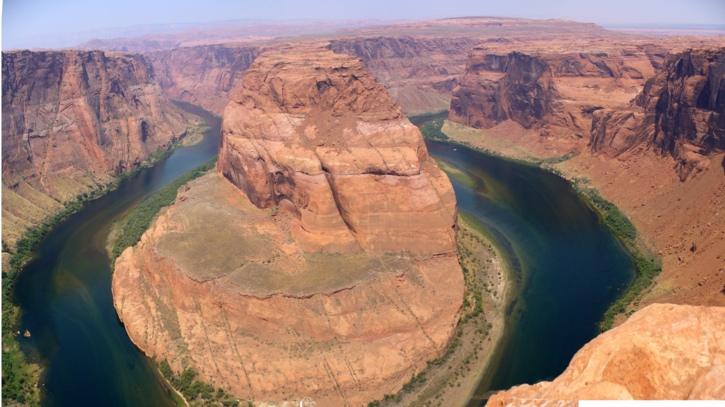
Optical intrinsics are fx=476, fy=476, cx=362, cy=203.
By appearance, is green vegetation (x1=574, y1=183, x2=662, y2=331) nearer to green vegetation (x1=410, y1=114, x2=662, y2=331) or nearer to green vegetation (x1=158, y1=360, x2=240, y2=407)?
green vegetation (x1=410, y1=114, x2=662, y2=331)

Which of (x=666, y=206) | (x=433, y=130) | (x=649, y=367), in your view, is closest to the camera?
(x=649, y=367)

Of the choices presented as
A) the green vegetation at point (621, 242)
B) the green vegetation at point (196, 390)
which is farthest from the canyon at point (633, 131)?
the green vegetation at point (196, 390)

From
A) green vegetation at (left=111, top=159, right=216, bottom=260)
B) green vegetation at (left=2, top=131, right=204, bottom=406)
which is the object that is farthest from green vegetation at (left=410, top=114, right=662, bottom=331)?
green vegetation at (left=111, top=159, right=216, bottom=260)

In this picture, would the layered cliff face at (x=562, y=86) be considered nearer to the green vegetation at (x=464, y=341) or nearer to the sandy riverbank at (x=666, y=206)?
the sandy riverbank at (x=666, y=206)

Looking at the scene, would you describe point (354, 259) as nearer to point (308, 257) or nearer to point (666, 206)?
point (308, 257)

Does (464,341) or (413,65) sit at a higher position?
(413,65)

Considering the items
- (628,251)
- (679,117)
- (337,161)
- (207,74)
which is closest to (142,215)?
(337,161)
